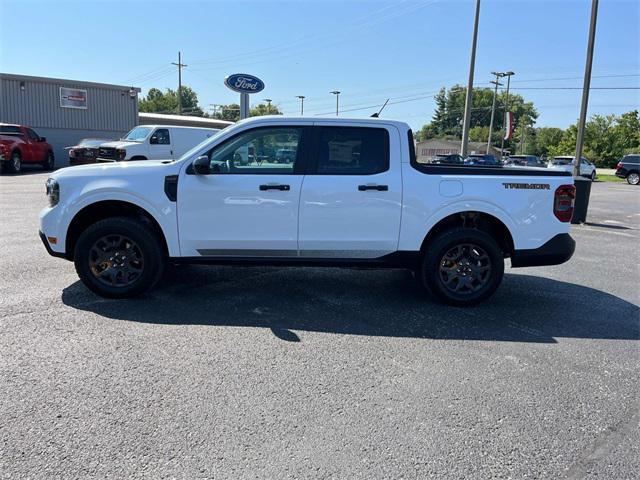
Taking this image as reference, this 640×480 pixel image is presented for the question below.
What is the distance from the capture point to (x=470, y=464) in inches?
106

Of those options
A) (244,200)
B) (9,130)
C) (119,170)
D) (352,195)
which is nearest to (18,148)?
(9,130)

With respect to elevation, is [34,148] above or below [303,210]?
above

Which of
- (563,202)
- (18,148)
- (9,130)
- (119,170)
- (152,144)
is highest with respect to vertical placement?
(9,130)

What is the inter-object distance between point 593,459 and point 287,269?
446 cm

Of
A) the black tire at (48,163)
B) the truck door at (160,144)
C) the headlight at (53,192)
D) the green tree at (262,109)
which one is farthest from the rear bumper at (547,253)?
the green tree at (262,109)

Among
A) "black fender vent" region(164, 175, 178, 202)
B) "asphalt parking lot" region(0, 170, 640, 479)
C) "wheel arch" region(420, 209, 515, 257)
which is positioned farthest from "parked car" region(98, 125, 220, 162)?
"wheel arch" region(420, 209, 515, 257)

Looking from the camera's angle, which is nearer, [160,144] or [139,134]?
[160,144]

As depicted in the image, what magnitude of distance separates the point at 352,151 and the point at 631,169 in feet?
110

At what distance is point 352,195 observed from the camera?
5059 mm

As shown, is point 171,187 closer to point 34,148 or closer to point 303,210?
point 303,210

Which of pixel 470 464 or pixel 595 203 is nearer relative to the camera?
pixel 470 464

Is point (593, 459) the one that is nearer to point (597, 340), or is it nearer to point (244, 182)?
point (597, 340)

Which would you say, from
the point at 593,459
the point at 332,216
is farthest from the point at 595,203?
the point at 593,459

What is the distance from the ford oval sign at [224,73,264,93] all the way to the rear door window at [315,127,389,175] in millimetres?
10864
